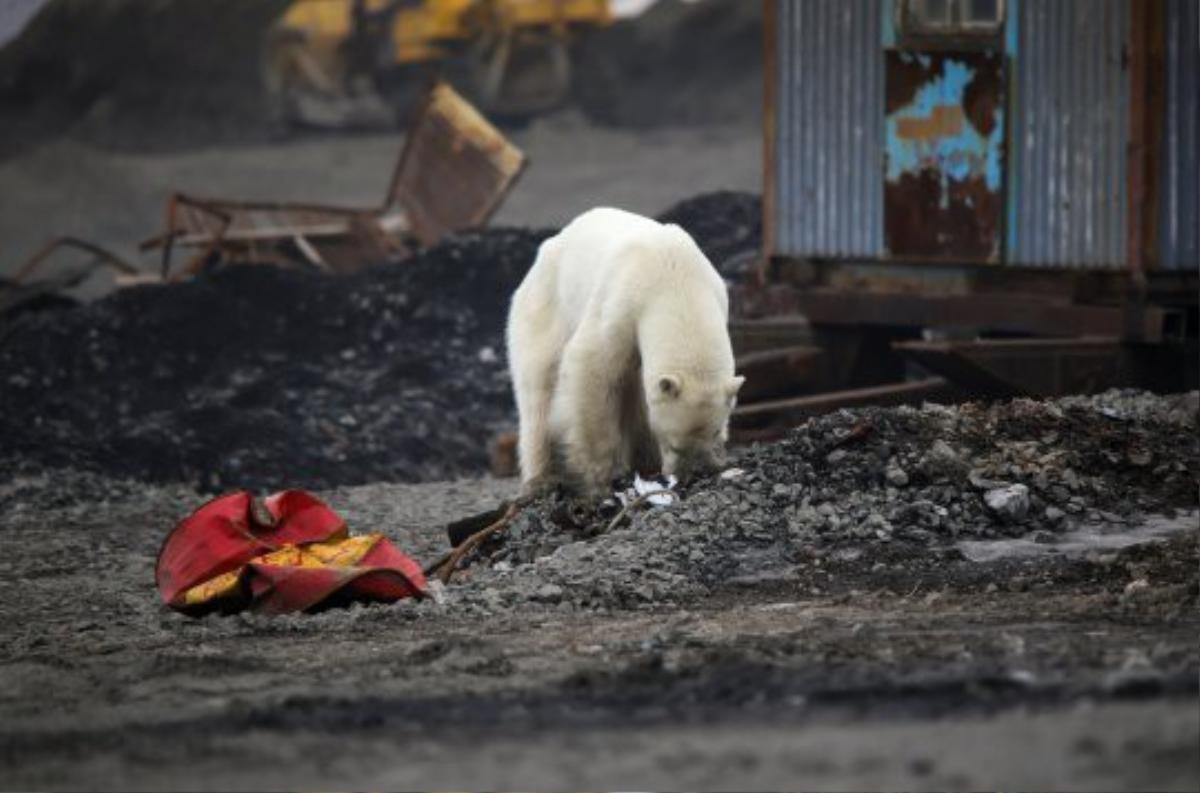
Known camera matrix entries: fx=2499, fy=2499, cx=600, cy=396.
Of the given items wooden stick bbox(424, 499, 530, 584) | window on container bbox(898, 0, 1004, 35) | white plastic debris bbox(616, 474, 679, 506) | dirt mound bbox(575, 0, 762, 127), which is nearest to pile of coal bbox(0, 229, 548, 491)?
window on container bbox(898, 0, 1004, 35)

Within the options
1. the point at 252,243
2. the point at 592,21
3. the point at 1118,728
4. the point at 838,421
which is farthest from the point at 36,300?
the point at 1118,728

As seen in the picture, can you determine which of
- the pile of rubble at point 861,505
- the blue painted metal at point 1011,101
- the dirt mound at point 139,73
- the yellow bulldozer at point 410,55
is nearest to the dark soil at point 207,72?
the dirt mound at point 139,73

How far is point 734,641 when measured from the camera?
27.4 feet

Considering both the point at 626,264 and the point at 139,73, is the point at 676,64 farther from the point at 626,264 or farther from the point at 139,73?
the point at 626,264

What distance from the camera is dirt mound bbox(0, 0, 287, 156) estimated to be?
1224 inches

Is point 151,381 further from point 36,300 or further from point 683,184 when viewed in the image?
point 683,184

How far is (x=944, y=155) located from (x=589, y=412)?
176 inches

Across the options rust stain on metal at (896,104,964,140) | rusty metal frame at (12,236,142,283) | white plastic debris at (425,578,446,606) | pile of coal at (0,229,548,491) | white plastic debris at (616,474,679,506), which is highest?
rust stain on metal at (896,104,964,140)

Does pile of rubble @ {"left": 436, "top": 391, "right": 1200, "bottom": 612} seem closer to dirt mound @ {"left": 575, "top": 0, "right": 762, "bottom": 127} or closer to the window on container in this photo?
the window on container

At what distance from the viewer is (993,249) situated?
15.1 metres

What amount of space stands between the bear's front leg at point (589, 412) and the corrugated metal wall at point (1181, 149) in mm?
4163

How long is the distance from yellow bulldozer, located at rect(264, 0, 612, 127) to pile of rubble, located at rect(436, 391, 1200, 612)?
2107 cm

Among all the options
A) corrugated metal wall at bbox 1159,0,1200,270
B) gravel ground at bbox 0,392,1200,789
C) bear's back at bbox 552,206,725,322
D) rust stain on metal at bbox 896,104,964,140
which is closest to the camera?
gravel ground at bbox 0,392,1200,789

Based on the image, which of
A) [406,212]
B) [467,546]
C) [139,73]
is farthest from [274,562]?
[139,73]
